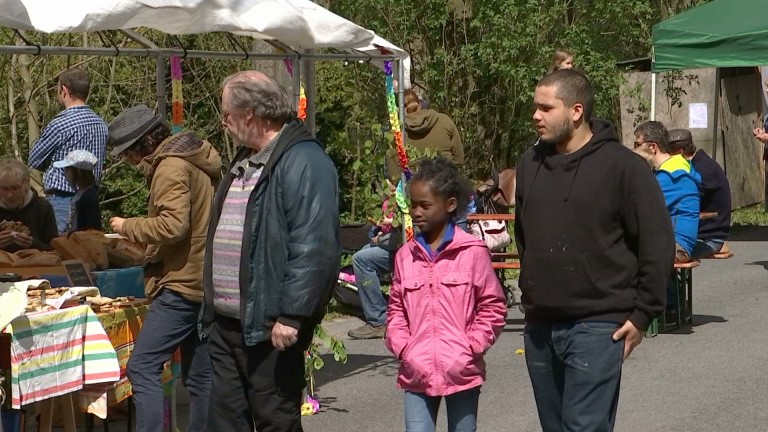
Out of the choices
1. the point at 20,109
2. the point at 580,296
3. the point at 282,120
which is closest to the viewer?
the point at 580,296

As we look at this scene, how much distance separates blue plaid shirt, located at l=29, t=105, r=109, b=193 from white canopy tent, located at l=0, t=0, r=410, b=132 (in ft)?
4.68

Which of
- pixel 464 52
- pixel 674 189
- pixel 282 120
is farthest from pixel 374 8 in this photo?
pixel 282 120

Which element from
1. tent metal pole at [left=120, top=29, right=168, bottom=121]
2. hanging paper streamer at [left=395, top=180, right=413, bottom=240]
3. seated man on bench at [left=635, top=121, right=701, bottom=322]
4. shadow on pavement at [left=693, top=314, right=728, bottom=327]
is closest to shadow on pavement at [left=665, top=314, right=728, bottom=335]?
shadow on pavement at [left=693, top=314, right=728, bottom=327]

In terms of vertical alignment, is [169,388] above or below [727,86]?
below

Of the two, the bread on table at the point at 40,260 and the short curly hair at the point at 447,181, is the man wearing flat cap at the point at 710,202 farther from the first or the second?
the short curly hair at the point at 447,181

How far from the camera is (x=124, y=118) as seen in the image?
20.2 ft

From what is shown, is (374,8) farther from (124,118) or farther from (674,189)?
(124,118)

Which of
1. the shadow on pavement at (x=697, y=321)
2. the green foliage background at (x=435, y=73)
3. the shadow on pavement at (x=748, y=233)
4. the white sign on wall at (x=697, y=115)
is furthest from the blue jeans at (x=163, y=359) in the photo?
the white sign on wall at (x=697, y=115)

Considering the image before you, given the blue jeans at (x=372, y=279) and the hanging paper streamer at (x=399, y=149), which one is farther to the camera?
the blue jeans at (x=372, y=279)

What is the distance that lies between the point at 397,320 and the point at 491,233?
592cm

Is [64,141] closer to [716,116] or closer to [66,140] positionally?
[66,140]

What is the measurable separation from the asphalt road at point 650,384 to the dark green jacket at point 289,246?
2708mm

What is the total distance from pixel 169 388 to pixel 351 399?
1544 mm

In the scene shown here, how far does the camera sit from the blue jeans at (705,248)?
1052 cm
